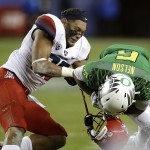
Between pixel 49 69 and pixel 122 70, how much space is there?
2.03 ft

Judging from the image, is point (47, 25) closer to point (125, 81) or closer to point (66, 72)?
point (66, 72)

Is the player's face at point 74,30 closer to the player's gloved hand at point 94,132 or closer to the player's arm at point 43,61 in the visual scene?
the player's arm at point 43,61

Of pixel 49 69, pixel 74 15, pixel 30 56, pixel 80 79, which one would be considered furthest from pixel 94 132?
pixel 74 15

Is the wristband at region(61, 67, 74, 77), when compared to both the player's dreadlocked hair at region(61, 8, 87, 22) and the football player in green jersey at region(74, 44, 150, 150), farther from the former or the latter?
the player's dreadlocked hair at region(61, 8, 87, 22)

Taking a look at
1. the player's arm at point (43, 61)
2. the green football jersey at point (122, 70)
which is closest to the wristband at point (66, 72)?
the player's arm at point (43, 61)

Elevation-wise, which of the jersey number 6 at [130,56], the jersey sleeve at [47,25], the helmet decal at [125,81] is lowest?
the helmet decal at [125,81]

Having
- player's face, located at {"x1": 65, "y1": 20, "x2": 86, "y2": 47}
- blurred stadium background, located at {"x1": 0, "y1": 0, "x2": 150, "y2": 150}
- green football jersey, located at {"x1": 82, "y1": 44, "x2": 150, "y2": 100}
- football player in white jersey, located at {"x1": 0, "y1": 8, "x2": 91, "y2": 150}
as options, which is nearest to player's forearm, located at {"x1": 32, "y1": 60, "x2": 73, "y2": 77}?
football player in white jersey, located at {"x1": 0, "y1": 8, "x2": 91, "y2": 150}

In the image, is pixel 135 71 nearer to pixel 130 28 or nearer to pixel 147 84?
pixel 147 84

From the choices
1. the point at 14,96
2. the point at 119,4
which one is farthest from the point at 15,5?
the point at 14,96

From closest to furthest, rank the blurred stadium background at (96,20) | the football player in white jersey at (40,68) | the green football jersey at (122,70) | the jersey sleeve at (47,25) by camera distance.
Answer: the green football jersey at (122,70) → the football player in white jersey at (40,68) → the jersey sleeve at (47,25) → the blurred stadium background at (96,20)

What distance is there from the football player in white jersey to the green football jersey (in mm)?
279

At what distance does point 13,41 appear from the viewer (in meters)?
18.9

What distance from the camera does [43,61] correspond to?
20.2 ft

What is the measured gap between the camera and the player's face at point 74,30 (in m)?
6.62
